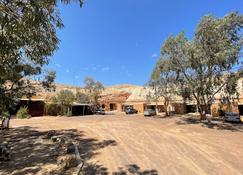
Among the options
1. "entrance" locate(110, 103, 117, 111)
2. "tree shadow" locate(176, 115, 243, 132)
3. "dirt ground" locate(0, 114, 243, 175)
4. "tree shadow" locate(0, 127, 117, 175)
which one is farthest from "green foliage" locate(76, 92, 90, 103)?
"dirt ground" locate(0, 114, 243, 175)

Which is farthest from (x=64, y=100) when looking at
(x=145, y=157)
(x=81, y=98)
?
(x=145, y=157)

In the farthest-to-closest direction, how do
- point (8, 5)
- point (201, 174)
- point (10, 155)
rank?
point (10, 155)
point (201, 174)
point (8, 5)

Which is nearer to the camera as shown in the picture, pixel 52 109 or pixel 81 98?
pixel 52 109

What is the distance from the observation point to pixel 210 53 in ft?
74.9

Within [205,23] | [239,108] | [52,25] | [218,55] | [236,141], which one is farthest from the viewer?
[239,108]

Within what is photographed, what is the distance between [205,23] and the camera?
2355 centimetres

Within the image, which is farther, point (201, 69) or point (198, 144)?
point (201, 69)

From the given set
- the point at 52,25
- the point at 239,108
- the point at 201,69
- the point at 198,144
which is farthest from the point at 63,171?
the point at 239,108

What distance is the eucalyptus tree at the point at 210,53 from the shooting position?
2230 centimetres

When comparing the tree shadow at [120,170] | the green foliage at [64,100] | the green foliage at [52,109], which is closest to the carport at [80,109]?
the green foliage at [64,100]

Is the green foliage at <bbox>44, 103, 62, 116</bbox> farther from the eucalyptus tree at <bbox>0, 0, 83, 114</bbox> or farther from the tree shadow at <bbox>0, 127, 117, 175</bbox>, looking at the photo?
the eucalyptus tree at <bbox>0, 0, 83, 114</bbox>

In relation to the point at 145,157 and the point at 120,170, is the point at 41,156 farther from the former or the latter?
the point at 145,157

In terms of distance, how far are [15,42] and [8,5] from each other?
1055mm

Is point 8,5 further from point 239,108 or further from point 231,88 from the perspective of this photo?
point 239,108
